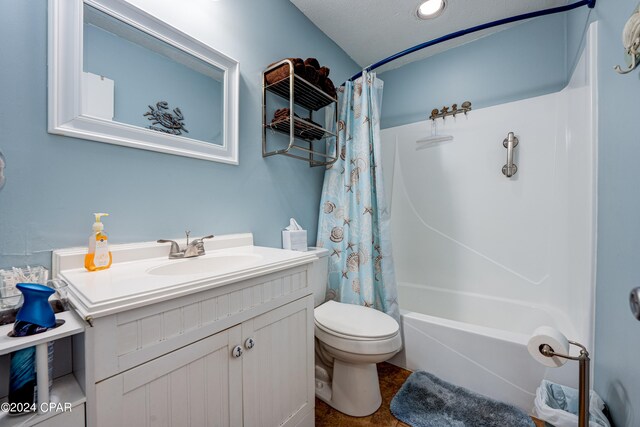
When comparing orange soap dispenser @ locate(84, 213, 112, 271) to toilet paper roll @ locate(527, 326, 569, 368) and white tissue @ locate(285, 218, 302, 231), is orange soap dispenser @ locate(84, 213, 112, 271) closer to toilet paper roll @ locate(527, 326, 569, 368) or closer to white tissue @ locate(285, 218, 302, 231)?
white tissue @ locate(285, 218, 302, 231)

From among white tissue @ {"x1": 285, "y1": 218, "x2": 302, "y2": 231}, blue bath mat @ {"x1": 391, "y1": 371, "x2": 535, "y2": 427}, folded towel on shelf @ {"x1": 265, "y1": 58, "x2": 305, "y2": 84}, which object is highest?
folded towel on shelf @ {"x1": 265, "y1": 58, "x2": 305, "y2": 84}

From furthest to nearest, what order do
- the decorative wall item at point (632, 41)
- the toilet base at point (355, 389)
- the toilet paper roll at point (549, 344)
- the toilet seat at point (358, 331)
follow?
the toilet base at point (355, 389) < the toilet seat at point (358, 331) < the toilet paper roll at point (549, 344) < the decorative wall item at point (632, 41)

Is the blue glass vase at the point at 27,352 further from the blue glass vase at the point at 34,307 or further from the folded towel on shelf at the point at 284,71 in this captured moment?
the folded towel on shelf at the point at 284,71

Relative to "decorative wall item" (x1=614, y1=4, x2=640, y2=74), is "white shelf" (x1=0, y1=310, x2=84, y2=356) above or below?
below

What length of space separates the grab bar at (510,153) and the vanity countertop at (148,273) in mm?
1653

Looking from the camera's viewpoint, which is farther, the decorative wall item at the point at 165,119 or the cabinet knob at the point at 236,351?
the decorative wall item at the point at 165,119

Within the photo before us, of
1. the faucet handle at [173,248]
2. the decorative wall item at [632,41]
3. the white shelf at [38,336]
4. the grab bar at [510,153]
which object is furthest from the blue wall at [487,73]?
the white shelf at [38,336]

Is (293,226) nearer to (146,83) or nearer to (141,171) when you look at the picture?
(141,171)

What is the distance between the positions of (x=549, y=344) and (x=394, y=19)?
2.00m

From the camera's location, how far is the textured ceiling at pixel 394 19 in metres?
1.65

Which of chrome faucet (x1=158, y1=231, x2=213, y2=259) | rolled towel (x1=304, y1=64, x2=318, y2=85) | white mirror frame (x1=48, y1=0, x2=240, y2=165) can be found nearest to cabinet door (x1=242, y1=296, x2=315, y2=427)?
chrome faucet (x1=158, y1=231, x2=213, y2=259)

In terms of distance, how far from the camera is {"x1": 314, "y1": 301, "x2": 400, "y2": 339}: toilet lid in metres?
1.24

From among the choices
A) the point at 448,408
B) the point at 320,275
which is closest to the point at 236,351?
the point at 320,275

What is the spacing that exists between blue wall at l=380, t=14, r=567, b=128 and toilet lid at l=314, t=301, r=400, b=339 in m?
1.71
